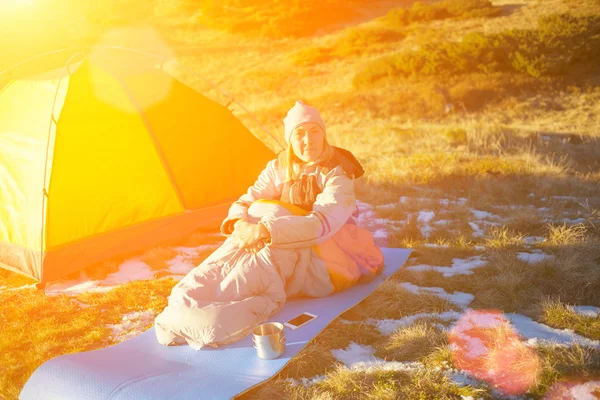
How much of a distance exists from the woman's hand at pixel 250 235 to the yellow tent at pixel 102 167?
5.90ft

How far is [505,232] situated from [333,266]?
1.99 m

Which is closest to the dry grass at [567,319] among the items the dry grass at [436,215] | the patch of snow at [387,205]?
the dry grass at [436,215]

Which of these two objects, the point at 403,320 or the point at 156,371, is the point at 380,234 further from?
the point at 156,371

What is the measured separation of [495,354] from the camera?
9.43 ft

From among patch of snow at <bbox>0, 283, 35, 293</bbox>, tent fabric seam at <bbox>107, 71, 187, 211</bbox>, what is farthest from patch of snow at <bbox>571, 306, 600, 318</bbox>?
patch of snow at <bbox>0, 283, 35, 293</bbox>

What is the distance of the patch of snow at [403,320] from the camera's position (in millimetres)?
3418

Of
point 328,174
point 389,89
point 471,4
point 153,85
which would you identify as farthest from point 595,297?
point 471,4

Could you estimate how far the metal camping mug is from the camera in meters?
2.95

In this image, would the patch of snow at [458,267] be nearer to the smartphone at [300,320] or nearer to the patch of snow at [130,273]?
the smartphone at [300,320]

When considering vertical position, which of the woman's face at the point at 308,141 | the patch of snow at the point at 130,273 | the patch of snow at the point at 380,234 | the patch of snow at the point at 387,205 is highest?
the woman's face at the point at 308,141

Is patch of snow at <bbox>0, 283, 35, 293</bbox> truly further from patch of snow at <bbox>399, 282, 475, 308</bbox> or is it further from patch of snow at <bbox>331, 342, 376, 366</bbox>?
patch of snow at <bbox>399, 282, 475, 308</bbox>

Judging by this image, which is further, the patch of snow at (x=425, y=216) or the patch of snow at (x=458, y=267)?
the patch of snow at (x=425, y=216)

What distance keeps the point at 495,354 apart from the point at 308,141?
1883mm

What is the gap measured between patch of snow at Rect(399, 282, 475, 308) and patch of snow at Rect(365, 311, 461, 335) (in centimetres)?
21
